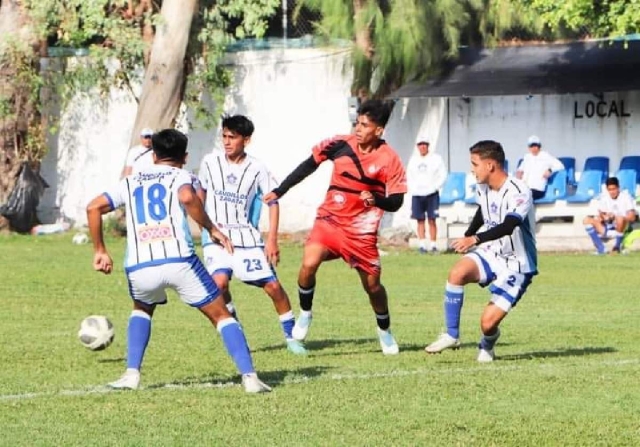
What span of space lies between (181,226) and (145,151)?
879 cm

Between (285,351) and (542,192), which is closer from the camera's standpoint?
(285,351)

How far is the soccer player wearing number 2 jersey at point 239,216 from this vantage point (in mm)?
12969

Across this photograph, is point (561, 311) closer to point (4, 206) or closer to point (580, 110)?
point (580, 110)

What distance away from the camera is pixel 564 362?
1209 cm

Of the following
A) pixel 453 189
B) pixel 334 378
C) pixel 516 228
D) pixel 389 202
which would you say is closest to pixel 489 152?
pixel 516 228

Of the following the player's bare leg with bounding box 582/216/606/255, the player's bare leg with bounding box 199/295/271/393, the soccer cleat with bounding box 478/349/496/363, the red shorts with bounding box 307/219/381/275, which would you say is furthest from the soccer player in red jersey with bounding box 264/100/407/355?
the player's bare leg with bounding box 582/216/606/255

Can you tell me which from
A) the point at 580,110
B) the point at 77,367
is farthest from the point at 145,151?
the point at 580,110

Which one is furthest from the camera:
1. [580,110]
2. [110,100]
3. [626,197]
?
[110,100]

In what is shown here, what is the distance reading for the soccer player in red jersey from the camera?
12680mm

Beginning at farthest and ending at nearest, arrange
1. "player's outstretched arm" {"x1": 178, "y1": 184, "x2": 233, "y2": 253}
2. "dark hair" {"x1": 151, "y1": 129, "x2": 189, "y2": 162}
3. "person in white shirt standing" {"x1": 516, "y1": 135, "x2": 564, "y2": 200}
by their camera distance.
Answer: "person in white shirt standing" {"x1": 516, "y1": 135, "x2": 564, "y2": 200} < "dark hair" {"x1": 151, "y1": 129, "x2": 189, "y2": 162} < "player's outstretched arm" {"x1": 178, "y1": 184, "x2": 233, "y2": 253}

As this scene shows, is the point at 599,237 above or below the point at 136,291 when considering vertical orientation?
below

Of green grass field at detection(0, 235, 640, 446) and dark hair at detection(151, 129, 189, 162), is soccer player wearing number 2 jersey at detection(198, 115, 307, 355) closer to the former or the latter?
green grass field at detection(0, 235, 640, 446)

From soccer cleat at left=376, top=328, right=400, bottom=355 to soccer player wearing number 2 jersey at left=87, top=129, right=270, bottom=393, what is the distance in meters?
2.84

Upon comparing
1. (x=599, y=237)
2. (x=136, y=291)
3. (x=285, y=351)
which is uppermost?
(x=136, y=291)
